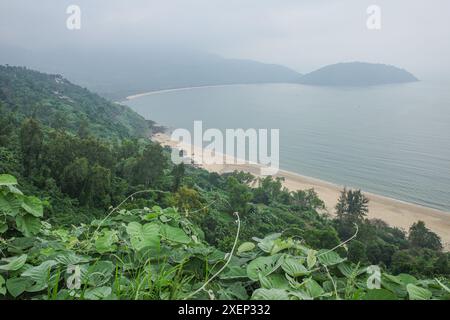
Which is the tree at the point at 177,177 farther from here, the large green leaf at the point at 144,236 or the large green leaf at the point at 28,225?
the large green leaf at the point at 144,236

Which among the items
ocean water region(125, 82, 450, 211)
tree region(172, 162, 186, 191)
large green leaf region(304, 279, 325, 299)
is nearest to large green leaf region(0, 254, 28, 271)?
large green leaf region(304, 279, 325, 299)

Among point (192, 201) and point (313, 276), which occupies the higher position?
point (313, 276)

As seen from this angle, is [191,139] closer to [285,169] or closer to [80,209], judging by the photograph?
[285,169]

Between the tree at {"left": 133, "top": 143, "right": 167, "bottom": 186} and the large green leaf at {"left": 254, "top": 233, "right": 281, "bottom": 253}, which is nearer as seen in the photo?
the large green leaf at {"left": 254, "top": 233, "right": 281, "bottom": 253}

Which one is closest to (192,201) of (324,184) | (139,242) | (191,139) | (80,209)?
(80,209)

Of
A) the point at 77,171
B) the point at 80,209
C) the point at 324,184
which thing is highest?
the point at 77,171

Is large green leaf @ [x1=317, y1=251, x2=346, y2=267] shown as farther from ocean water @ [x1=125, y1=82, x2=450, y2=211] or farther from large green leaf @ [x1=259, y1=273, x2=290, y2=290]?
ocean water @ [x1=125, y1=82, x2=450, y2=211]

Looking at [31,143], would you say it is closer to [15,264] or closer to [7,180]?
[7,180]
